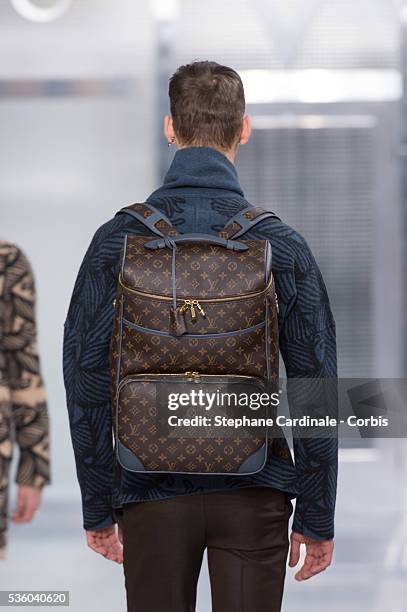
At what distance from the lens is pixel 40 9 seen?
4.45 metres

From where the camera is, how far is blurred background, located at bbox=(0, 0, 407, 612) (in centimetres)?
448

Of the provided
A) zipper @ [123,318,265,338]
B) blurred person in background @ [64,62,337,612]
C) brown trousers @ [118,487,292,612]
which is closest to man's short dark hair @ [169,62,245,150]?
blurred person in background @ [64,62,337,612]

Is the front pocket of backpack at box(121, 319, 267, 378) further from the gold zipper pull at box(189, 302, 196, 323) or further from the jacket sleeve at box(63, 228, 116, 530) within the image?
the jacket sleeve at box(63, 228, 116, 530)

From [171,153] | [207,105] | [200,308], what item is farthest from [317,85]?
[200,308]

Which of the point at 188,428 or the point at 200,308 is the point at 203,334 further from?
the point at 188,428

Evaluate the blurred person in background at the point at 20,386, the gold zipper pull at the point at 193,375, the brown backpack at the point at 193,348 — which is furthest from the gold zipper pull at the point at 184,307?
the blurred person in background at the point at 20,386

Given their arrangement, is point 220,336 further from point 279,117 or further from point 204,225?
point 279,117

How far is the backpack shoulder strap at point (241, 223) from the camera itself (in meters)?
2.12

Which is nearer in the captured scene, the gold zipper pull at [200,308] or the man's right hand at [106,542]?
the gold zipper pull at [200,308]

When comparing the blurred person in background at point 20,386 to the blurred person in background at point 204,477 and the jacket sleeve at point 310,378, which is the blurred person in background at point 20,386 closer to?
the blurred person in background at point 204,477

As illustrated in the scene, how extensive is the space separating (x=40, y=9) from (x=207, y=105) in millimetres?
2486

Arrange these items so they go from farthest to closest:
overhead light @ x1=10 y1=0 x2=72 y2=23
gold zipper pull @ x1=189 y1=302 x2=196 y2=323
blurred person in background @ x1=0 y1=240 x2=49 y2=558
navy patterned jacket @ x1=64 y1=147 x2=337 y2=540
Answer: overhead light @ x1=10 y1=0 x2=72 y2=23, blurred person in background @ x1=0 y1=240 x2=49 y2=558, navy patterned jacket @ x1=64 y1=147 x2=337 y2=540, gold zipper pull @ x1=189 y1=302 x2=196 y2=323

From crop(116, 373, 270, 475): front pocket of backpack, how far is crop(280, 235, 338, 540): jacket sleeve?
5.9 inches

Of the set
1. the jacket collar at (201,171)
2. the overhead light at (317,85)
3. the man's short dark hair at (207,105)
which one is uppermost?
the overhead light at (317,85)
